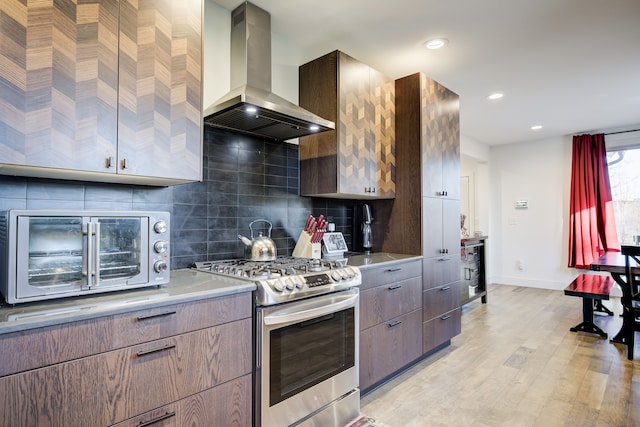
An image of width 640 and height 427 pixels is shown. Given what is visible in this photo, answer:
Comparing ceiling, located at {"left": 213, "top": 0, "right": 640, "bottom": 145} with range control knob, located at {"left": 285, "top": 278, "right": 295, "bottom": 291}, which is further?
ceiling, located at {"left": 213, "top": 0, "right": 640, "bottom": 145}

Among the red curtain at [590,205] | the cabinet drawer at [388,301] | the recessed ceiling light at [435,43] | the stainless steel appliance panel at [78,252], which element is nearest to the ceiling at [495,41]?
the recessed ceiling light at [435,43]

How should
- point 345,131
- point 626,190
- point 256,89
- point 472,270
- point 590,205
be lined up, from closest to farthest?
point 256,89 → point 345,131 → point 472,270 → point 626,190 → point 590,205

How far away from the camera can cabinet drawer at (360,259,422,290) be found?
7.59 feet

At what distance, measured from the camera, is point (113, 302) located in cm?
130

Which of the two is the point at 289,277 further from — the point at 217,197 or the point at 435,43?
the point at 435,43

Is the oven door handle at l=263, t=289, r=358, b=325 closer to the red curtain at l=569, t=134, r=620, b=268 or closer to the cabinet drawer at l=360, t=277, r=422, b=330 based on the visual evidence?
the cabinet drawer at l=360, t=277, r=422, b=330

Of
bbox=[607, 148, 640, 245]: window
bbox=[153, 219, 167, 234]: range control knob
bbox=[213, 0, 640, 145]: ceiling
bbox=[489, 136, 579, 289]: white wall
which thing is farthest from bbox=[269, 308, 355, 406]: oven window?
bbox=[607, 148, 640, 245]: window

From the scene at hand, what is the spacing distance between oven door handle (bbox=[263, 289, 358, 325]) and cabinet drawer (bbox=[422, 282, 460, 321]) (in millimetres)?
1034

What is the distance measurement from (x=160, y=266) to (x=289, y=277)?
0.60 metres

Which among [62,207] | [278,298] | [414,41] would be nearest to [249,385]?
[278,298]

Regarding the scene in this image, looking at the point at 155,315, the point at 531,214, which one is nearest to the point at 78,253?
the point at 155,315

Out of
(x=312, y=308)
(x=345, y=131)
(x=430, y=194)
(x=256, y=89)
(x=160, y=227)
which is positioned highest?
(x=256, y=89)

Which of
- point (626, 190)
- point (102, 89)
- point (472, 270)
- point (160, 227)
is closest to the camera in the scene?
point (102, 89)

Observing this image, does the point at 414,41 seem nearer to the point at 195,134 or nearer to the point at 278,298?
the point at 195,134
